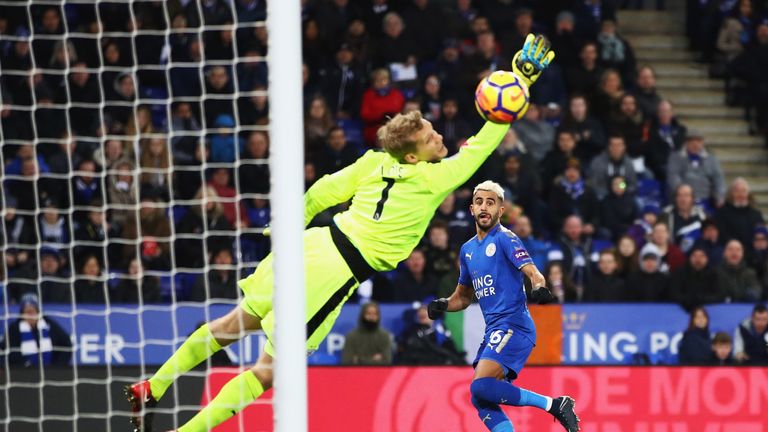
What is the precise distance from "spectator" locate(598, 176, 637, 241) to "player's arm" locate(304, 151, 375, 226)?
20.3ft

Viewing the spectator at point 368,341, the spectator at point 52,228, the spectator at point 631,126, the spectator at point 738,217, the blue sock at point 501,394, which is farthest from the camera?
the spectator at point 631,126

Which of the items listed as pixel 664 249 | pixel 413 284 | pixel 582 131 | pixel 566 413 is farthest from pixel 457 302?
pixel 582 131

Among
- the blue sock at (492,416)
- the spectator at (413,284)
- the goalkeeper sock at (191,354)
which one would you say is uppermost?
the goalkeeper sock at (191,354)

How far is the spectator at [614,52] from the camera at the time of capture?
579 inches

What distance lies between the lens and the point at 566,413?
25.2ft

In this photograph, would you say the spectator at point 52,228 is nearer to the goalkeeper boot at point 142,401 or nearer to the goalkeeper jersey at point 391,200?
the goalkeeper boot at point 142,401

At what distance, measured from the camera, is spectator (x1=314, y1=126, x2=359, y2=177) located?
1298cm

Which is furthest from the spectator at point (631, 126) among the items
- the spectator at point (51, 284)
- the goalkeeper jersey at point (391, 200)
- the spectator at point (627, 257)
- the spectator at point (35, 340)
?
the goalkeeper jersey at point (391, 200)

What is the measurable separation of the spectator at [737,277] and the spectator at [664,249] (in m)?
0.41

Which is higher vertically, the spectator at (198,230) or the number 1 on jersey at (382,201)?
the number 1 on jersey at (382,201)

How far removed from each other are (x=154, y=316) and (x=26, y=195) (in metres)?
2.05

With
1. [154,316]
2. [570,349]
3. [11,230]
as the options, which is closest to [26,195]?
[11,230]

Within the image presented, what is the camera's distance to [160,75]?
45.1 ft

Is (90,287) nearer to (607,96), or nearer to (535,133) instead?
(535,133)
